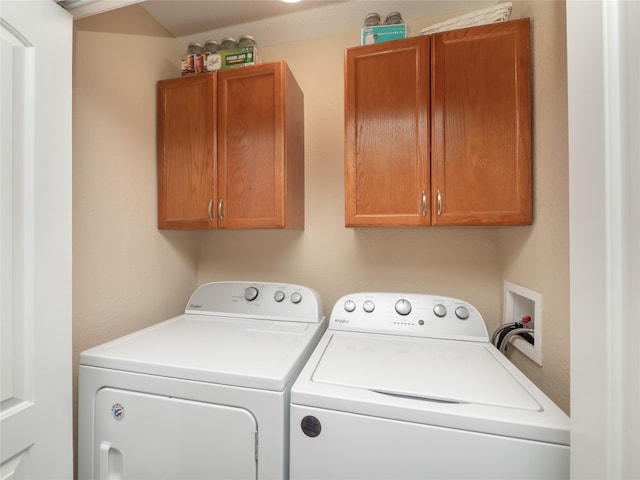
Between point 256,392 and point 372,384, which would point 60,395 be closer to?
point 256,392

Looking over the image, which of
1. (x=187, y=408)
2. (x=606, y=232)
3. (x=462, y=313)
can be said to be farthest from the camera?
(x=462, y=313)

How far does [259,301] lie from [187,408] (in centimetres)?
67

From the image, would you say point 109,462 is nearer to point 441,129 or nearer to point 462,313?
point 462,313

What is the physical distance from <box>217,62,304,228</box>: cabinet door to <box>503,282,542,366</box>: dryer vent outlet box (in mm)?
1088

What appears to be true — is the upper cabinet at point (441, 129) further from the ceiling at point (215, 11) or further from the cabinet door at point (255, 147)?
the ceiling at point (215, 11)

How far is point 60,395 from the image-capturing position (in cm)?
90

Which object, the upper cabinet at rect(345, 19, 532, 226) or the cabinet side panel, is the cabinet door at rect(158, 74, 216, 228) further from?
the upper cabinet at rect(345, 19, 532, 226)

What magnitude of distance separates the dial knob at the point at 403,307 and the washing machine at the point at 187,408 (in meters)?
0.47

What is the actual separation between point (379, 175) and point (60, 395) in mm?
1402

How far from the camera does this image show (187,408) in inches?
36.5

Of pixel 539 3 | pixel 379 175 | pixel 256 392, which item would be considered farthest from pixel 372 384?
pixel 539 3

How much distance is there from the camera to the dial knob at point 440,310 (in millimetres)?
1325

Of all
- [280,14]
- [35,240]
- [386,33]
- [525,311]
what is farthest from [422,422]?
[280,14]

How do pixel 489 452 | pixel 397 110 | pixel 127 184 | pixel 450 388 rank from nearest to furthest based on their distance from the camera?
pixel 489 452, pixel 450 388, pixel 397 110, pixel 127 184
